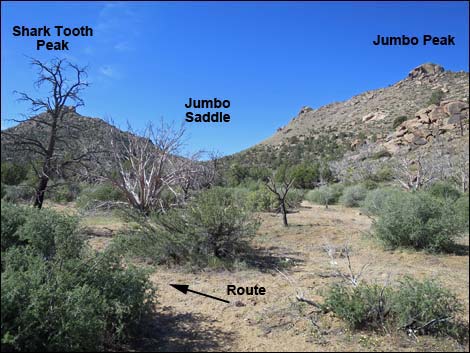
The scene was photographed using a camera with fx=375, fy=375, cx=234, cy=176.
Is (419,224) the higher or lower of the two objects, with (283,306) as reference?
higher

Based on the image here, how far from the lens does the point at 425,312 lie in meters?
4.55

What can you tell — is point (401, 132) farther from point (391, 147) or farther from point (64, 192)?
point (64, 192)

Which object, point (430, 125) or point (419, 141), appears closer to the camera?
point (419, 141)

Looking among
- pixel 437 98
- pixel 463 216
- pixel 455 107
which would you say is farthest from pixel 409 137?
pixel 463 216

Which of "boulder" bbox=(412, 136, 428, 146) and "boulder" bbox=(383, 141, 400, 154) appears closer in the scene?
"boulder" bbox=(412, 136, 428, 146)

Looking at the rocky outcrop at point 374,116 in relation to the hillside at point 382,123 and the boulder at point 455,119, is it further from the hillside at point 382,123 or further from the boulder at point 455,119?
the boulder at point 455,119

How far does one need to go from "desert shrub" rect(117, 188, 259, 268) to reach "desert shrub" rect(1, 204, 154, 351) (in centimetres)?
297

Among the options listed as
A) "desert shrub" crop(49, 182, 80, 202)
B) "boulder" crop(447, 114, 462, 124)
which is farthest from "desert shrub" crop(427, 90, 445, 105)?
"desert shrub" crop(49, 182, 80, 202)

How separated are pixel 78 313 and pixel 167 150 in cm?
1036

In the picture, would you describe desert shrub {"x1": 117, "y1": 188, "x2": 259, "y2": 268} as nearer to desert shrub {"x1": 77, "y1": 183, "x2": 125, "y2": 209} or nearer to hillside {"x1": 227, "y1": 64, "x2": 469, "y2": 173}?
desert shrub {"x1": 77, "y1": 183, "x2": 125, "y2": 209}

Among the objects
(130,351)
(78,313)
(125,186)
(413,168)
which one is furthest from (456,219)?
(413,168)

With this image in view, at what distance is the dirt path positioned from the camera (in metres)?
4.53

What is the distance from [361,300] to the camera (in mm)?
4855

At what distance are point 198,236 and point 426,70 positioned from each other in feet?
230
